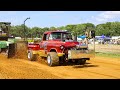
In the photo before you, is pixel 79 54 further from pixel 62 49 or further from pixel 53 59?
pixel 53 59

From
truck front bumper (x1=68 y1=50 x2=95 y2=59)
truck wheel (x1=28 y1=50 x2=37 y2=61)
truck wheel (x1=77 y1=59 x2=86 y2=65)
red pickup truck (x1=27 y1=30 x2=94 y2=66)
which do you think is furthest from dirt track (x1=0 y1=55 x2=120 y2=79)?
truck wheel (x1=28 y1=50 x2=37 y2=61)

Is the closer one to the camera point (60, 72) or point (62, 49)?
point (60, 72)

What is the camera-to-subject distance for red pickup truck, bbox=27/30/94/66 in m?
14.3

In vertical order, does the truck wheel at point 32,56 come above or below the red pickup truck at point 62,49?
below

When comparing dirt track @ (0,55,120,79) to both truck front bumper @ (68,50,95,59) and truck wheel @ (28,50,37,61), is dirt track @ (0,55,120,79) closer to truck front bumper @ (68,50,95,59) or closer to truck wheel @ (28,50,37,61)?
truck front bumper @ (68,50,95,59)

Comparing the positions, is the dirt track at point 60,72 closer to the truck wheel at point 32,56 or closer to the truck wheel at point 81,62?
the truck wheel at point 81,62

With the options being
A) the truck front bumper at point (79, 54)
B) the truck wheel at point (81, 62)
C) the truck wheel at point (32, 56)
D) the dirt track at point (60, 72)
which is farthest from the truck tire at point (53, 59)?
the truck wheel at point (32, 56)

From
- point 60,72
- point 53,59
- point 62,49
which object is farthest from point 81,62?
point 60,72

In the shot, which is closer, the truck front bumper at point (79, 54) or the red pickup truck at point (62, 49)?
the truck front bumper at point (79, 54)

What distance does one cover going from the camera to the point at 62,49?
14.7m

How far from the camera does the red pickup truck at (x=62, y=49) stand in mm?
14273

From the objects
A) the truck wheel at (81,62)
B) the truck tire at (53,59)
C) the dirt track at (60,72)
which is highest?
the truck tire at (53,59)
